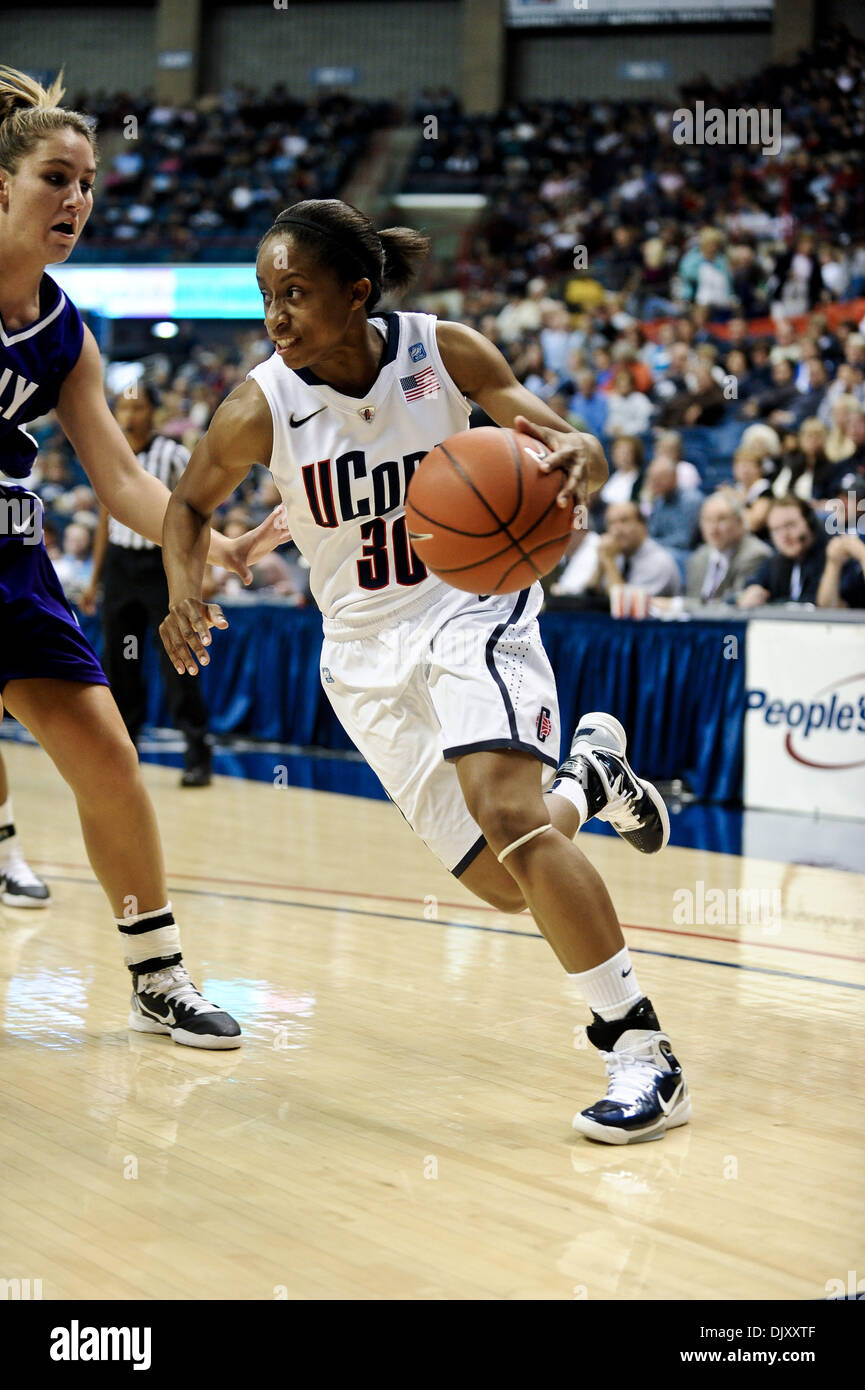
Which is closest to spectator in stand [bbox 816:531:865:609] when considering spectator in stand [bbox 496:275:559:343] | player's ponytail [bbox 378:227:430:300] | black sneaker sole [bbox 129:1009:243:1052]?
player's ponytail [bbox 378:227:430:300]

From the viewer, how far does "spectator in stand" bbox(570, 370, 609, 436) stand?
12461 millimetres

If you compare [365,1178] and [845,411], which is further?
[845,411]

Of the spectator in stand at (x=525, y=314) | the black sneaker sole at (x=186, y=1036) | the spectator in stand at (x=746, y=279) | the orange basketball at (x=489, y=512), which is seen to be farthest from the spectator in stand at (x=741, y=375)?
the orange basketball at (x=489, y=512)

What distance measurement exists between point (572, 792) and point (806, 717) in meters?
4.23

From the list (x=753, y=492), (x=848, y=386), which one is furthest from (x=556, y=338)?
(x=753, y=492)

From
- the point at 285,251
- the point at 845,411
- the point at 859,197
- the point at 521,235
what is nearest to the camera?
the point at 285,251

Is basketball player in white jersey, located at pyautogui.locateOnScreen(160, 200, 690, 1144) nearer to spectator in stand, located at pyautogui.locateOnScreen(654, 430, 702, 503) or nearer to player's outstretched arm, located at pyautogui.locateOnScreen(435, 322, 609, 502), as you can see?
player's outstretched arm, located at pyautogui.locateOnScreen(435, 322, 609, 502)

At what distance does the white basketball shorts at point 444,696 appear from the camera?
3.04 metres

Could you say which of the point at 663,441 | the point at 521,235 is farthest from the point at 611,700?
the point at 521,235

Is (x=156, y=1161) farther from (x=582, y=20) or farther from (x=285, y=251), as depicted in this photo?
(x=582, y=20)

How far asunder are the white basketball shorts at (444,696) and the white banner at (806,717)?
437cm

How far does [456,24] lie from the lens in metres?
22.3

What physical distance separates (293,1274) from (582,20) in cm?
2185
